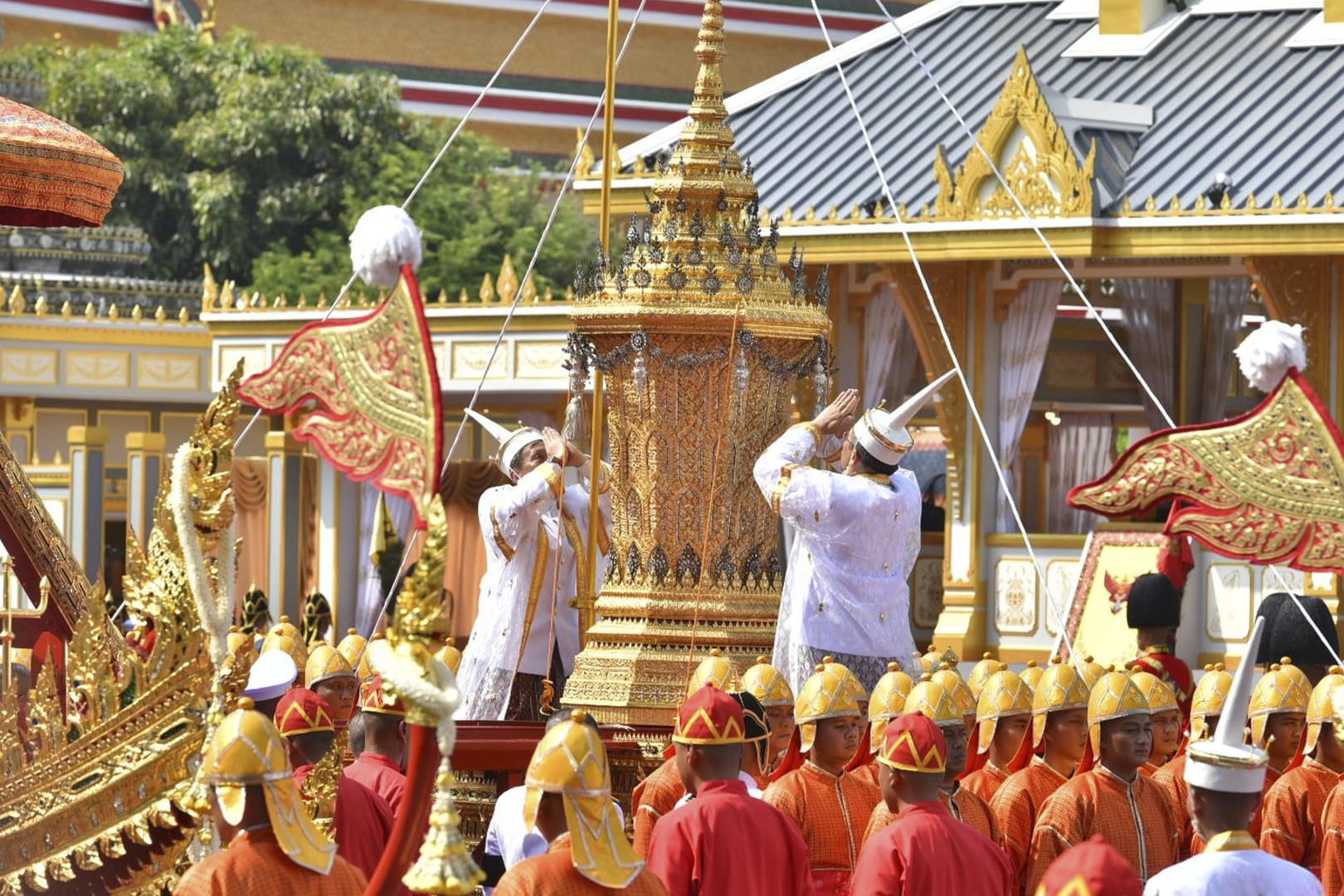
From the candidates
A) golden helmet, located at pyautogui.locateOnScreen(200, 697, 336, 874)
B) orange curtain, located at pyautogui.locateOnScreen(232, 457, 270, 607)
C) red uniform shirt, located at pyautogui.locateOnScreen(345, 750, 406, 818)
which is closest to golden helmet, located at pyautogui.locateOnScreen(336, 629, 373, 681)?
red uniform shirt, located at pyautogui.locateOnScreen(345, 750, 406, 818)

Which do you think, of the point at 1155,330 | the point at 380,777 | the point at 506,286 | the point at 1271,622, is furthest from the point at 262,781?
the point at 506,286

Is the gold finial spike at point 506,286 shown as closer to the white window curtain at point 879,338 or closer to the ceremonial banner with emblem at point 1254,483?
the white window curtain at point 879,338

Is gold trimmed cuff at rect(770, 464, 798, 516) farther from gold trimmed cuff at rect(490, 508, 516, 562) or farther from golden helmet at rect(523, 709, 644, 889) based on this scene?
golden helmet at rect(523, 709, 644, 889)

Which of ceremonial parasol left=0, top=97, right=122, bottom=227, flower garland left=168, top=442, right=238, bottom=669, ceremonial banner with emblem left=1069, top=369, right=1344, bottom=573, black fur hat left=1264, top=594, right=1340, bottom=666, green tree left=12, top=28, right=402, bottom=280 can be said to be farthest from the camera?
green tree left=12, top=28, right=402, bottom=280

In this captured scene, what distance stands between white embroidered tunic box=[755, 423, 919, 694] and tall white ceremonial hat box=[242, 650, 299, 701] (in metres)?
2.27

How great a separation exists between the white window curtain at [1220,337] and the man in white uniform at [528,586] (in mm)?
8902

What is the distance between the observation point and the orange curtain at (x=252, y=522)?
24000mm

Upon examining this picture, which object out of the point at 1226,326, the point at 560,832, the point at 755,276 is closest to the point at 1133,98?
the point at 1226,326

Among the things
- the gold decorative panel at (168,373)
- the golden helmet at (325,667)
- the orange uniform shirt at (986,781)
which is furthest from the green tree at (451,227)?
the orange uniform shirt at (986,781)

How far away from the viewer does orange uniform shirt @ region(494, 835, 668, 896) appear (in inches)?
265

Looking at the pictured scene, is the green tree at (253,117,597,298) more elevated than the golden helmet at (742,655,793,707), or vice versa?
the green tree at (253,117,597,298)

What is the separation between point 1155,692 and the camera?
10.4 metres

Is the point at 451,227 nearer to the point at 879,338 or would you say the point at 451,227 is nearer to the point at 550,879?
the point at 879,338

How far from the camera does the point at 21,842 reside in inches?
328
